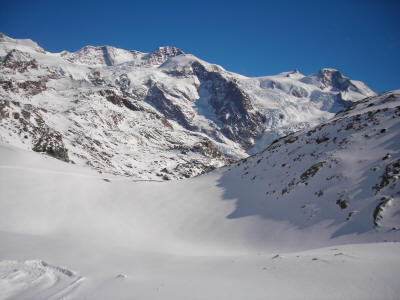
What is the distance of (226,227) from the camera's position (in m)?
18.4

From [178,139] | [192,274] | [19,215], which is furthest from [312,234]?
[178,139]

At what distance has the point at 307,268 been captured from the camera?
8.36 metres

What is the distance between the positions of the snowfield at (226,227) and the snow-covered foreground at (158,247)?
0.07 meters

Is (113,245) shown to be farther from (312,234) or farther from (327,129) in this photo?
(327,129)

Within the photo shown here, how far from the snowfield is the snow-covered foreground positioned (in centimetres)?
7

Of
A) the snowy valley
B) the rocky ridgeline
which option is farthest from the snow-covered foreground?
the rocky ridgeline

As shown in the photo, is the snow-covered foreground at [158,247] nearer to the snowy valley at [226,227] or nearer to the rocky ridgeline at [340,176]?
the snowy valley at [226,227]

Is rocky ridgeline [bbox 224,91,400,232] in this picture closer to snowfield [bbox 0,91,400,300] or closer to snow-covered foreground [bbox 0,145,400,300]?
snowfield [bbox 0,91,400,300]

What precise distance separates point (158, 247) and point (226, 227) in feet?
18.0

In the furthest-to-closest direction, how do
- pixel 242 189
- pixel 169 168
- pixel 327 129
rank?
pixel 169 168 < pixel 327 129 < pixel 242 189

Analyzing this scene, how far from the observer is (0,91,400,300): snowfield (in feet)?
25.6

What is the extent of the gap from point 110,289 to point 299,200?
47.1 ft

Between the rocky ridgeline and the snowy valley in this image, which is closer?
the snowy valley

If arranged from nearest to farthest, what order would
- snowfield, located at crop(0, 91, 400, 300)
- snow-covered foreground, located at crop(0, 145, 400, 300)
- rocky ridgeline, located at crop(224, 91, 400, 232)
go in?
snow-covered foreground, located at crop(0, 145, 400, 300) → snowfield, located at crop(0, 91, 400, 300) → rocky ridgeline, located at crop(224, 91, 400, 232)
